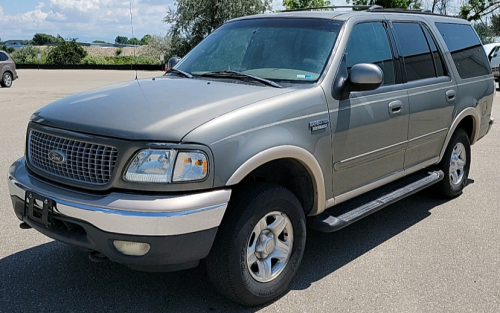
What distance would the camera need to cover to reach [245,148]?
10.9ft

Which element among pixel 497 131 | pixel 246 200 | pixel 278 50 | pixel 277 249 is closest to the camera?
pixel 246 200

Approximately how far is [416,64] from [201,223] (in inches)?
116

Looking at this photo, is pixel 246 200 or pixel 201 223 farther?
pixel 246 200

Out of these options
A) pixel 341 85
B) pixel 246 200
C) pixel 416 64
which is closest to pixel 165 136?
pixel 246 200

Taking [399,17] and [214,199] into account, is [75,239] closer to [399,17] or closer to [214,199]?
[214,199]

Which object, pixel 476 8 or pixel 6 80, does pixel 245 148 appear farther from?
pixel 476 8

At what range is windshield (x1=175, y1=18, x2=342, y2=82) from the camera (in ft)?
13.8

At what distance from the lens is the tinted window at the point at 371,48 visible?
4.40m

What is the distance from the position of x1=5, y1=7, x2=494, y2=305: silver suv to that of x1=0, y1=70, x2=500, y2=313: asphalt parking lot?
15.2 inches

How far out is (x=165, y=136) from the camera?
3119mm

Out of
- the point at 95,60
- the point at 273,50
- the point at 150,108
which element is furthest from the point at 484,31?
the point at 150,108

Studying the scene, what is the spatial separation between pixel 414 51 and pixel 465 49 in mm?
1203

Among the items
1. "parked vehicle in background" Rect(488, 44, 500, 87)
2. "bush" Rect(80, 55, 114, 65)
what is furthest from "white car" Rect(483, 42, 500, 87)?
"bush" Rect(80, 55, 114, 65)

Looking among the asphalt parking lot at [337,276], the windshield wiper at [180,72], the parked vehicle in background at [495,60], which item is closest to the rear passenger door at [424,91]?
the asphalt parking lot at [337,276]
